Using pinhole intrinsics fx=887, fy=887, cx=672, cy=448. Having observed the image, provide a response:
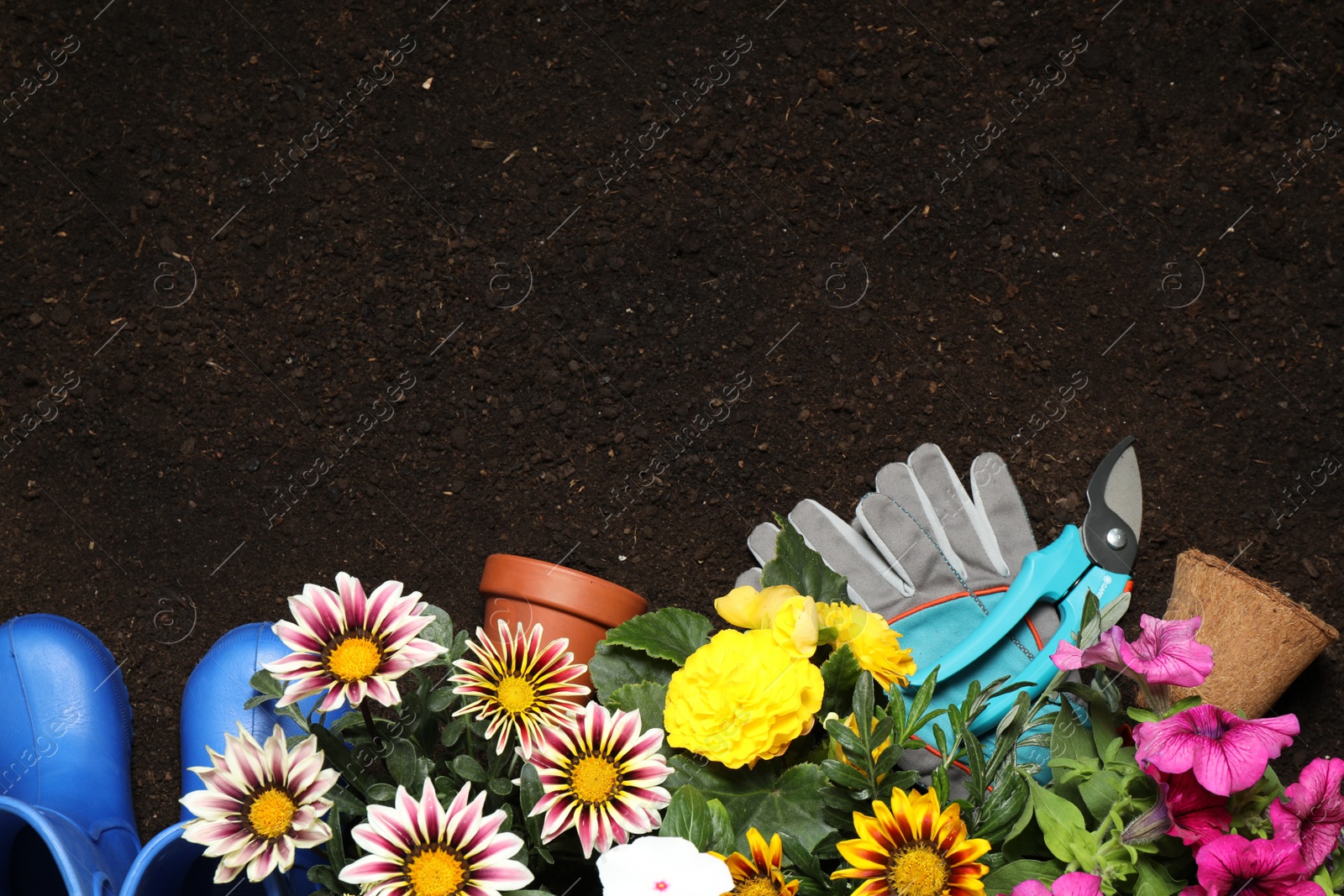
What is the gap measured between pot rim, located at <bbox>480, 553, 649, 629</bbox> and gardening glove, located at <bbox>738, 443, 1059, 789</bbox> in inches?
9.3

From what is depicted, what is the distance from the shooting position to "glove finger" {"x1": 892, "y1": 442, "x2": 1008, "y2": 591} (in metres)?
1.31

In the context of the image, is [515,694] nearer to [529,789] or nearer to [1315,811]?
[529,789]

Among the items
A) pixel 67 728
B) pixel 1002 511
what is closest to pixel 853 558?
pixel 1002 511

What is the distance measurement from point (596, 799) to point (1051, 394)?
1001 mm

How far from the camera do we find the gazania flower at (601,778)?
70cm

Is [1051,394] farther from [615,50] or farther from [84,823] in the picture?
[84,823]

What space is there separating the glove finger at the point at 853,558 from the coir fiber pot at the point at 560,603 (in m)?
0.34

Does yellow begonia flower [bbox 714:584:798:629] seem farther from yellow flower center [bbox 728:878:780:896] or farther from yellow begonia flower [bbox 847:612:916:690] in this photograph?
yellow flower center [bbox 728:878:780:896]

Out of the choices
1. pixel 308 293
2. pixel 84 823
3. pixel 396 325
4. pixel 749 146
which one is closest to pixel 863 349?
pixel 749 146

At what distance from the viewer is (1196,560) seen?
3.87 feet

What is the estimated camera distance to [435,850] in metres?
0.66

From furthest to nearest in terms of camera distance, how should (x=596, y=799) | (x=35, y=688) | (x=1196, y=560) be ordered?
(x=35, y=688), (x=1196, y=560), (x=596, y=799)

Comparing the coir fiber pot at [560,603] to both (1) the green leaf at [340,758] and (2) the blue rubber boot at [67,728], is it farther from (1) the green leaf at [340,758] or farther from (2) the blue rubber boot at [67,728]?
(2) the blue rubber boot at [67,728]

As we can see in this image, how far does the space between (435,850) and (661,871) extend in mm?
169
